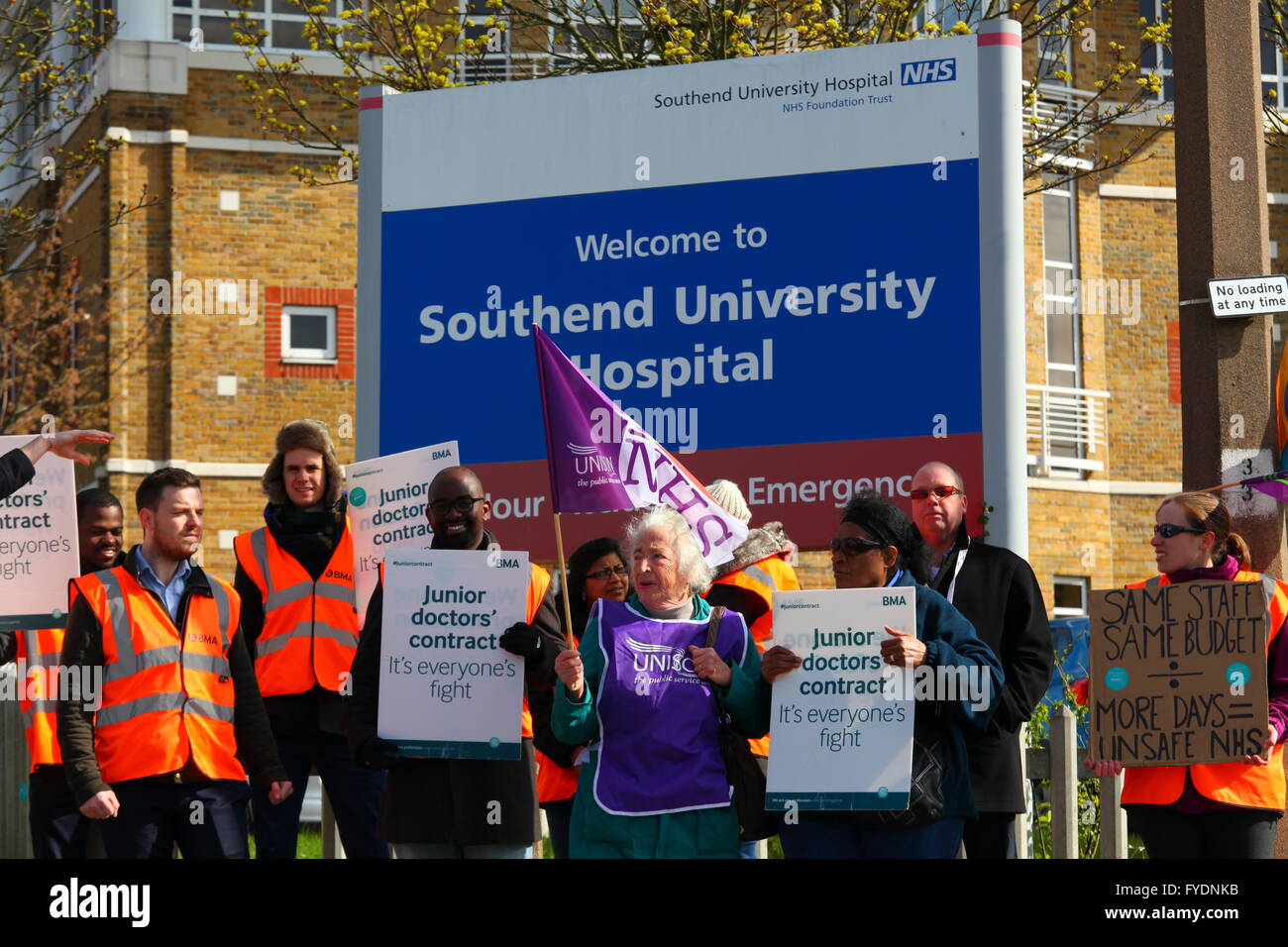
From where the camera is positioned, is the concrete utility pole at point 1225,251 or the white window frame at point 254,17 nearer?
the concrete utility pole at point 1225,251

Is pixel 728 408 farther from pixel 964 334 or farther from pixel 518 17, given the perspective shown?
pixel 518 17

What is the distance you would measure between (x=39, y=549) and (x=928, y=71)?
15.1 ft

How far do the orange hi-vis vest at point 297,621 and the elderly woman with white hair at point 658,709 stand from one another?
169 cm

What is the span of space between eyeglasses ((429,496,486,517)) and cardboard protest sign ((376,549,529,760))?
213 millimetres

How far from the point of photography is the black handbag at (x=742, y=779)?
650cm

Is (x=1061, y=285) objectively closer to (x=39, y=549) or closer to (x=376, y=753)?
(x=39, y=549)

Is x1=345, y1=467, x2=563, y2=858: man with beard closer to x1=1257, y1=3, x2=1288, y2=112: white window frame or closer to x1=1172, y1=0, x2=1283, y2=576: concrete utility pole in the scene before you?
x1=1172, y1=0, x2=1283, y2=576: concrete utility pole

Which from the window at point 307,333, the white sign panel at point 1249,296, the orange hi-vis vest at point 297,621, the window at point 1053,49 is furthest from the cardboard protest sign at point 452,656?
the window at point 307,333

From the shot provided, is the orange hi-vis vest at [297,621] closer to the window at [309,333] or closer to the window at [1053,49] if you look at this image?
the window at [1053,49]

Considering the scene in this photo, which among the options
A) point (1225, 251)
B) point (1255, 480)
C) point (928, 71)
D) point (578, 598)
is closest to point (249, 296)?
point (928, 71)

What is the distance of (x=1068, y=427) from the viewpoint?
28359mm
